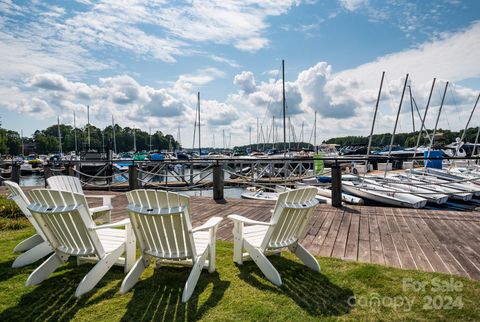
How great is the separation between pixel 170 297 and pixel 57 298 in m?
1.22

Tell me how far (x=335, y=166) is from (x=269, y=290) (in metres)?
5.04

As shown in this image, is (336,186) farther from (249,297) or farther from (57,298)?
(57,298)

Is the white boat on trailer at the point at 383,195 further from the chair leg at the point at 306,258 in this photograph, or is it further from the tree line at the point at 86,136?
the tree line at the point at 86,136

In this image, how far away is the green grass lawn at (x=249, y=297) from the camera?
2885mm

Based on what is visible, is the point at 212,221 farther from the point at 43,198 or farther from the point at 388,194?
the point at 388,194

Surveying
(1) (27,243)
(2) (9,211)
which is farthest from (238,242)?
(2) (9,211)

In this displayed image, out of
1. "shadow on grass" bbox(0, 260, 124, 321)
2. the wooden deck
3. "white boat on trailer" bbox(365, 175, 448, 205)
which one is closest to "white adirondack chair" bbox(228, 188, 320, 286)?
the wooden deck

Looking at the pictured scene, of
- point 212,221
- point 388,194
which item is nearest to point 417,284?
point 212,221

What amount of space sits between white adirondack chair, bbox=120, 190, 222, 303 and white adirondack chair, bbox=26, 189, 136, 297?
1.19ft

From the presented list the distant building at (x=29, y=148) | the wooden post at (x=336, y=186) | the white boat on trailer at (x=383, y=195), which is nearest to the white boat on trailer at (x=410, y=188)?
the white boat on trailer at (x=383, y=195)

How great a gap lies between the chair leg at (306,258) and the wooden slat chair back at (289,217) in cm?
13

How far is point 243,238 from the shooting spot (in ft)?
12.9

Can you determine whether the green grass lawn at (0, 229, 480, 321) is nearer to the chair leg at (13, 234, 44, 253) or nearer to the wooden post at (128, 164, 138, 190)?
the chair leg at (13, 234, 44, 253)

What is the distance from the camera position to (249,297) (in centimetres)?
322
